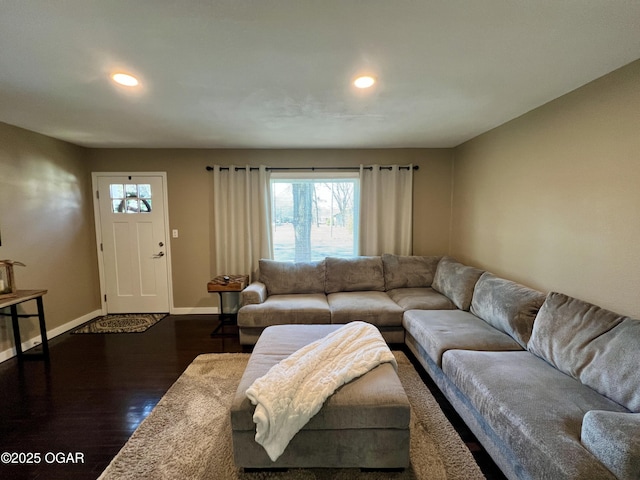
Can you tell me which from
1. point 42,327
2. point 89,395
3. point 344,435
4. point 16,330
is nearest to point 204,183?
point 42,327

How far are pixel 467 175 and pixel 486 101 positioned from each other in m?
1.59

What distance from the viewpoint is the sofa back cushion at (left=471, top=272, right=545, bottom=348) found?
Answer: 2.25m

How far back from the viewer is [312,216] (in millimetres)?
4316

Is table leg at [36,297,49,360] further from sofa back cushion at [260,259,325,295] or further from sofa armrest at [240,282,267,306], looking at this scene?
sofa back cushion at [260,259,325,295]

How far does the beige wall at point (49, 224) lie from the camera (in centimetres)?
303

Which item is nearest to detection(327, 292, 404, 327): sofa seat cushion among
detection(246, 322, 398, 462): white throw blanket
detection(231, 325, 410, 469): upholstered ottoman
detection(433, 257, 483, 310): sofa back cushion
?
detection(433, 257, 483, 310): sofa back cushion

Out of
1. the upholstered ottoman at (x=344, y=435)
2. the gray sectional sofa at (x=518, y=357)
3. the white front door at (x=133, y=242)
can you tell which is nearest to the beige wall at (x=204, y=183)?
the white front door at (x=133, y=242)

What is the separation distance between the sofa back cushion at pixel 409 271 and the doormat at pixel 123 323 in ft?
10.7

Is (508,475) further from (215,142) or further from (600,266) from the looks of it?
(215,142)

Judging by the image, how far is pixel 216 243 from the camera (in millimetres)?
4195

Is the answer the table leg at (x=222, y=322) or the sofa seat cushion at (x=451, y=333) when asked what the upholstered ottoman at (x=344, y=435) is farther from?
the table leg at (x=222, y=322)

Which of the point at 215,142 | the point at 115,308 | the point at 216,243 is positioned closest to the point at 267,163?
the point at 215,142

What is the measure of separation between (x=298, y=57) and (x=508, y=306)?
245cm

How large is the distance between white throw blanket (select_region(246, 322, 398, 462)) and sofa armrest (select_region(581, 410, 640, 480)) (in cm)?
100
